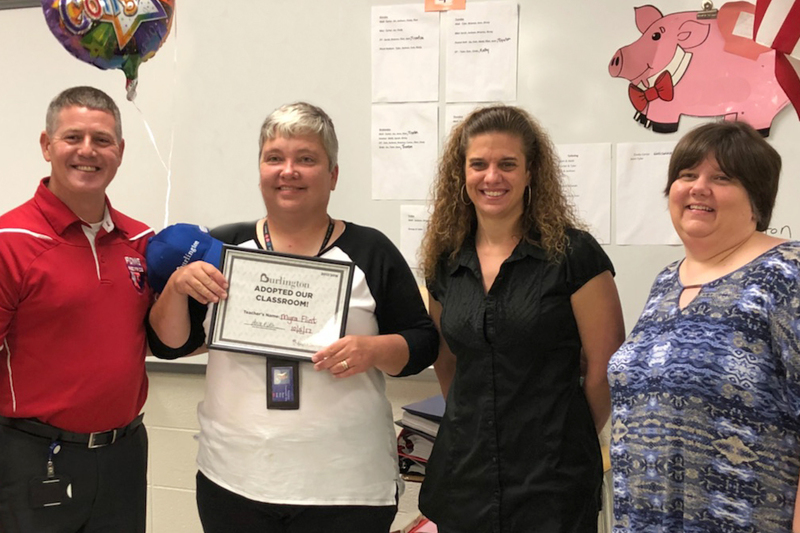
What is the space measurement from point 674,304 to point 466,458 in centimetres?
59

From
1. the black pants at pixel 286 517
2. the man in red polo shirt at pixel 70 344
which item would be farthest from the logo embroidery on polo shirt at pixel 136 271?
the black pants at pixel 286 517

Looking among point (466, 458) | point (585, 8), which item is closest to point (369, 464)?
point (466, 458)

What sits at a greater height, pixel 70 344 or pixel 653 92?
pixel 653 92

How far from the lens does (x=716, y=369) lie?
124cm

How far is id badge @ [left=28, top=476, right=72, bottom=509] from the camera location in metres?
1.61

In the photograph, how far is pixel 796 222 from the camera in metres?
2.21

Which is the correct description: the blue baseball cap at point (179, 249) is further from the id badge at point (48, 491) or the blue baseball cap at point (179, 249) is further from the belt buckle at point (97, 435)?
the id badge at point (48, 491)

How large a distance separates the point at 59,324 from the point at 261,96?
53.1 inches

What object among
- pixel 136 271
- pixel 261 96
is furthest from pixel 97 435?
pixel 261 96

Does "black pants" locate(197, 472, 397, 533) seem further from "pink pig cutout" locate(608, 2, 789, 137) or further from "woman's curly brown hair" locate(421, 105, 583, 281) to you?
"pink pig cutout" locate(608, 2, 789, 137)

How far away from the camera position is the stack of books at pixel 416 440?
6.55 feet

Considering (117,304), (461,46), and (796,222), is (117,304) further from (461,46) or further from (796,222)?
(796,222)

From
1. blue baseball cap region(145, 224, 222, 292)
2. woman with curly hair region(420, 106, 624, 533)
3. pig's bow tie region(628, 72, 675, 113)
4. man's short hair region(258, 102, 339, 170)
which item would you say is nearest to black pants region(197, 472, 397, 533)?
woman with curly hair region(420, 106, 624, 533)

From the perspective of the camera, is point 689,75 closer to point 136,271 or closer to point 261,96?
point 261,96
